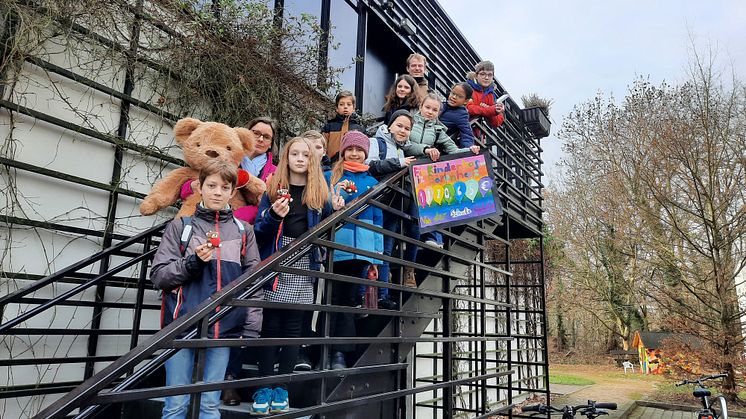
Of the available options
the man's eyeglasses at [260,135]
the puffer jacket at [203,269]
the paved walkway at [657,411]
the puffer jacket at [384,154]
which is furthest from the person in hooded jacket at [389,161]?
the paved walkway at [657,411]

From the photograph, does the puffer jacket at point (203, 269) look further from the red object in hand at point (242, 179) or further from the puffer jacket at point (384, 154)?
the puffer jacket at point (384, 154)

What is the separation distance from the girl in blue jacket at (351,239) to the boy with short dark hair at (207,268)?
0.73 meters

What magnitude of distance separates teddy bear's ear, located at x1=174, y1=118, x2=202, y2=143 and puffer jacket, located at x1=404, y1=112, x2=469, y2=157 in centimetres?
191

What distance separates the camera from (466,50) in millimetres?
12172

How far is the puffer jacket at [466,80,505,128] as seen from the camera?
5844 mm

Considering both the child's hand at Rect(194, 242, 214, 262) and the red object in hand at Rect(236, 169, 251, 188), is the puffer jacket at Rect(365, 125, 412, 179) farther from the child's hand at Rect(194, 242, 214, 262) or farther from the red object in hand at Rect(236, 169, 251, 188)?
the child's hand at Rect(194, 242, 214, 262)

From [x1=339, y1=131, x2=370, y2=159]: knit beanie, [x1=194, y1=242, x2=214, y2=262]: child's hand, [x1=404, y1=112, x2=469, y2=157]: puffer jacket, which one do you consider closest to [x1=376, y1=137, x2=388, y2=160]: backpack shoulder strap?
[x1=404, y1=112, x2=469, y2=157]: puffer jacket

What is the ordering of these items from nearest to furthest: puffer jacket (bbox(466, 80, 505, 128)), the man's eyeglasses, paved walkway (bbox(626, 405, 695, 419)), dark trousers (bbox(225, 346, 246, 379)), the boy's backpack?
the boy's backpack
dark trousers (bbox(225, 346, 246, 379))
the man's eyeglasses
puffer jacket (bbox(466, 80, 505, 128))
paved walkway (bbox(626, 405, 695, 419))

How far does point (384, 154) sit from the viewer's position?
4270 millimetres

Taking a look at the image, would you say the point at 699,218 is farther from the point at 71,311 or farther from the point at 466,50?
the point at 71,311

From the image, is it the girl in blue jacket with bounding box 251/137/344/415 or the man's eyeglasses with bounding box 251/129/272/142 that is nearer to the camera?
the girl in blue jacket with bounding box 251/137/344/415

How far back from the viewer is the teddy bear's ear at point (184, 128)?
3.71m

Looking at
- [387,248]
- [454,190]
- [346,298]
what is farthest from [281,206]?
[454,190]

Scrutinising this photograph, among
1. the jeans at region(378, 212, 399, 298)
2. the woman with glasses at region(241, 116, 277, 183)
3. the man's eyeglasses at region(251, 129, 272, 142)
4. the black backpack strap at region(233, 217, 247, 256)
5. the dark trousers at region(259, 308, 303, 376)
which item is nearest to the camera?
the black backpack strap at region(233, 217, 247, 256)
